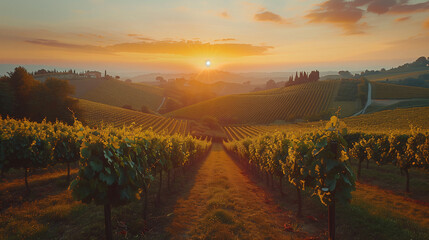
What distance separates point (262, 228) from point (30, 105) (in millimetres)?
54609

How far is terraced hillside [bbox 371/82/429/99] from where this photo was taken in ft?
362

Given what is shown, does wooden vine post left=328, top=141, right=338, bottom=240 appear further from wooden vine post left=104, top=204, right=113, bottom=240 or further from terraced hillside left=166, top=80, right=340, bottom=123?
terraced hillside left=166, top=80, right=340, bottom=123

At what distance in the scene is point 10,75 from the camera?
48375mm

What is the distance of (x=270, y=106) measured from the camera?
414ft

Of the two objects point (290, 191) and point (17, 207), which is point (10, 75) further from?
point (290, 191)

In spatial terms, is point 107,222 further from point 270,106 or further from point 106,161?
point 270,106

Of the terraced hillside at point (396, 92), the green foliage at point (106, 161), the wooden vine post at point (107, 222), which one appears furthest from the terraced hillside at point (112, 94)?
the wooden vine post at point (107, 222)

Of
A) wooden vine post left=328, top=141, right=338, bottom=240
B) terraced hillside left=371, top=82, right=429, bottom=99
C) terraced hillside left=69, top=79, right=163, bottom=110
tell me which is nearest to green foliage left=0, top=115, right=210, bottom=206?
wooden vine post left=328, top=141, right=338, bottom=240

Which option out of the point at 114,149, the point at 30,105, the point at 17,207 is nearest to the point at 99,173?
the point at 114,149

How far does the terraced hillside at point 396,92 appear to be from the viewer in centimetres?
11026

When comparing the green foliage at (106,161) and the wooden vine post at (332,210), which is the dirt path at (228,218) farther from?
the green foliage at (106,161)

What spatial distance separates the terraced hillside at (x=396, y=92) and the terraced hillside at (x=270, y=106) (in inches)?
787

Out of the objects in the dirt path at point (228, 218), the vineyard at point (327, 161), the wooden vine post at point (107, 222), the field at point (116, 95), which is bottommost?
the dirt path at point (228, 218)

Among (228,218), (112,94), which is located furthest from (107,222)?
(112,94)
